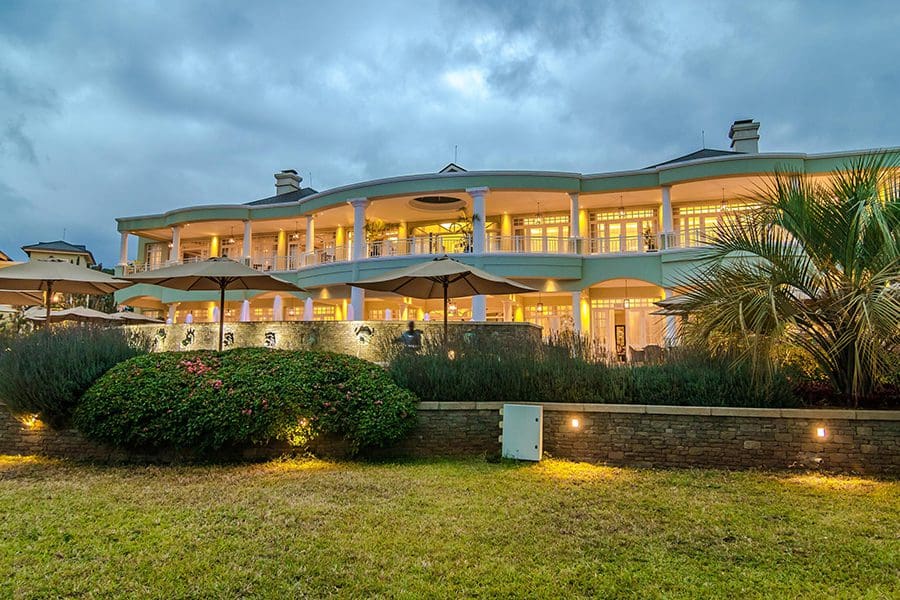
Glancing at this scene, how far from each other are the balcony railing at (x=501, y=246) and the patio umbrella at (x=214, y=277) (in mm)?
8784

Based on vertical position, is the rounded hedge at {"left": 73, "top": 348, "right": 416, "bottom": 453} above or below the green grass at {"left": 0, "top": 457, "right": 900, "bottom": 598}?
above

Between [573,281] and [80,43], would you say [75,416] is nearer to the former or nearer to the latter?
[573,281]

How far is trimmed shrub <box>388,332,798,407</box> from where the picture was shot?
731cm

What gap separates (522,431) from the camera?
7266 millimetres

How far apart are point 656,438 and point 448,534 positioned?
3.78 metres

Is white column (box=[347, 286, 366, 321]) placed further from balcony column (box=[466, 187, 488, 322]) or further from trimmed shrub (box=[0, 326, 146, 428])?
trimmed shrub (box=[0, 326, 146, 428])

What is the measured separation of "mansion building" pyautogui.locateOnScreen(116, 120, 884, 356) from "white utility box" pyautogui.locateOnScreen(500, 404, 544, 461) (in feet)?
35.2

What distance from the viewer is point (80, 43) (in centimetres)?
2705

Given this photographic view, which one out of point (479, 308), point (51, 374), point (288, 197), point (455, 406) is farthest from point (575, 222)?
point (51, 374)

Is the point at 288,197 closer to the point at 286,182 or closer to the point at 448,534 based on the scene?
the point at 286,182

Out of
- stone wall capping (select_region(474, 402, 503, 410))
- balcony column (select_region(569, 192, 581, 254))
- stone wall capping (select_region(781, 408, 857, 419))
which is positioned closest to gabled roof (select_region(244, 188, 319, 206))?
balcony column (select_region(569, 192, 581, 254))

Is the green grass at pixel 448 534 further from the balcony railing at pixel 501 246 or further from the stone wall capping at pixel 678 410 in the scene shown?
the balcony railing at pixel 501 246

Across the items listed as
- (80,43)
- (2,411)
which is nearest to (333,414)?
(2,411)

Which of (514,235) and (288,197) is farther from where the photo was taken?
(288,197)
